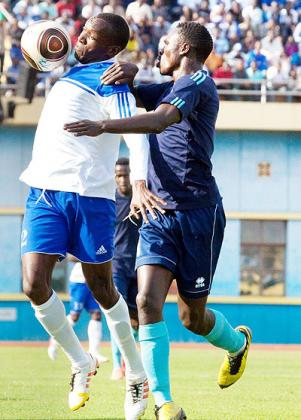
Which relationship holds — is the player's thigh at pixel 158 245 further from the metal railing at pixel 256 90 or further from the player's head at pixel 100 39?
the metal railing at pixel 256 90

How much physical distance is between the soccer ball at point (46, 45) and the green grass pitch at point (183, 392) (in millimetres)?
2466

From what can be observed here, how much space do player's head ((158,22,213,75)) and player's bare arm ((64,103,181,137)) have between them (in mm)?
702

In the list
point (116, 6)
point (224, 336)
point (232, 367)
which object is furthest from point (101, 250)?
point (116, 6)

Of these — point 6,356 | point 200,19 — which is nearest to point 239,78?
point 200,19

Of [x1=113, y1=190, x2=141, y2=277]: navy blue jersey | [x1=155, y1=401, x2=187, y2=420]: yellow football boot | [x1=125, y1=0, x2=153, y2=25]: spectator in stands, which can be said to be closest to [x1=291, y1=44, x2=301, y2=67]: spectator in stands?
[x1=125, y1=0, x2=153, y2=25]: spectator in stands

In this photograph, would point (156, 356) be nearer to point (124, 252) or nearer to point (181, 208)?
point (181, 208)

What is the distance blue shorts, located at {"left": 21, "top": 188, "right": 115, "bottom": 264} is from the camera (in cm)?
720

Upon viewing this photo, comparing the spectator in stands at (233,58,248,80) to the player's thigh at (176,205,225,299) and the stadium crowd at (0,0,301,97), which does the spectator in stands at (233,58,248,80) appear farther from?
the player's thigh at (176,205,225,299)

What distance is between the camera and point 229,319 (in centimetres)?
2619

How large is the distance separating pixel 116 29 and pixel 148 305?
72.4 inches

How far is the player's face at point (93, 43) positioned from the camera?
7.50m

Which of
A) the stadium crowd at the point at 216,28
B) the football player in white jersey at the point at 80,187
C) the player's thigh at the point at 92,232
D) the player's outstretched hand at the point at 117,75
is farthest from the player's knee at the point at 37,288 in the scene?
the stadium crowd at the point at 216,28

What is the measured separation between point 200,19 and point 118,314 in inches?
747

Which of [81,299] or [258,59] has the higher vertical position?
[258,59]
